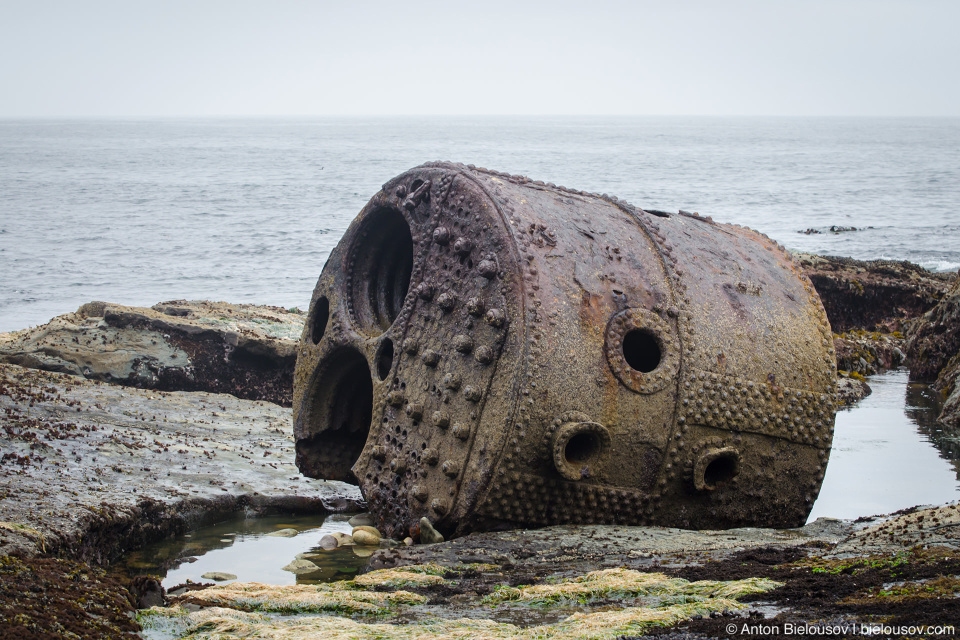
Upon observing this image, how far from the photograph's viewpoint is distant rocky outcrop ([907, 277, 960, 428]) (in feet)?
31.5

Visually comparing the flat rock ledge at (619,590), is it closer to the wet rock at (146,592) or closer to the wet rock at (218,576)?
the wet rock at (146,592)

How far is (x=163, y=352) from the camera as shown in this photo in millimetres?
9781

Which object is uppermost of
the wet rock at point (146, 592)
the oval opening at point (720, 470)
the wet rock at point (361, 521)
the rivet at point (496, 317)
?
the rivet at point (496, 317)

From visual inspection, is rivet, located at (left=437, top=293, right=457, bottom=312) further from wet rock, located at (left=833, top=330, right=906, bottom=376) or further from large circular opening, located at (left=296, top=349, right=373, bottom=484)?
wet rock, located at (left=833, top=330, right=906, bottom=376)

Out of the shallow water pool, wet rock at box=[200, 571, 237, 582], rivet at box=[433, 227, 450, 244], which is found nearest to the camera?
wet rock at box=[200, 571, 237, 582]

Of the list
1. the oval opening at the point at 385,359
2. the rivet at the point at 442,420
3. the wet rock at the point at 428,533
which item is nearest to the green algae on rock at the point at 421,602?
the wet rock at the point at 428,533

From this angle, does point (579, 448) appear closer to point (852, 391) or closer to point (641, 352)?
point (641, 352)

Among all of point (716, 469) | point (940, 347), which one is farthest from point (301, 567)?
point (940, 347)

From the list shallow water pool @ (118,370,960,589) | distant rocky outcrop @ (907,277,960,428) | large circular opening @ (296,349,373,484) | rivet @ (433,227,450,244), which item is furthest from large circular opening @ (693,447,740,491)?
distant rocky outcrop @ (907,277,960,428)

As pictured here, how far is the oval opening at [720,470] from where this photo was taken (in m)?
5.35

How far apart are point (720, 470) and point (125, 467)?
371cm

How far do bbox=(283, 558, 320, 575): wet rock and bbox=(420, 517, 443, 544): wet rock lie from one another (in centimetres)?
58

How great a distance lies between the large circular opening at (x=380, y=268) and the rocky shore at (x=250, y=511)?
126 cm

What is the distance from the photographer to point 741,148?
107 m
